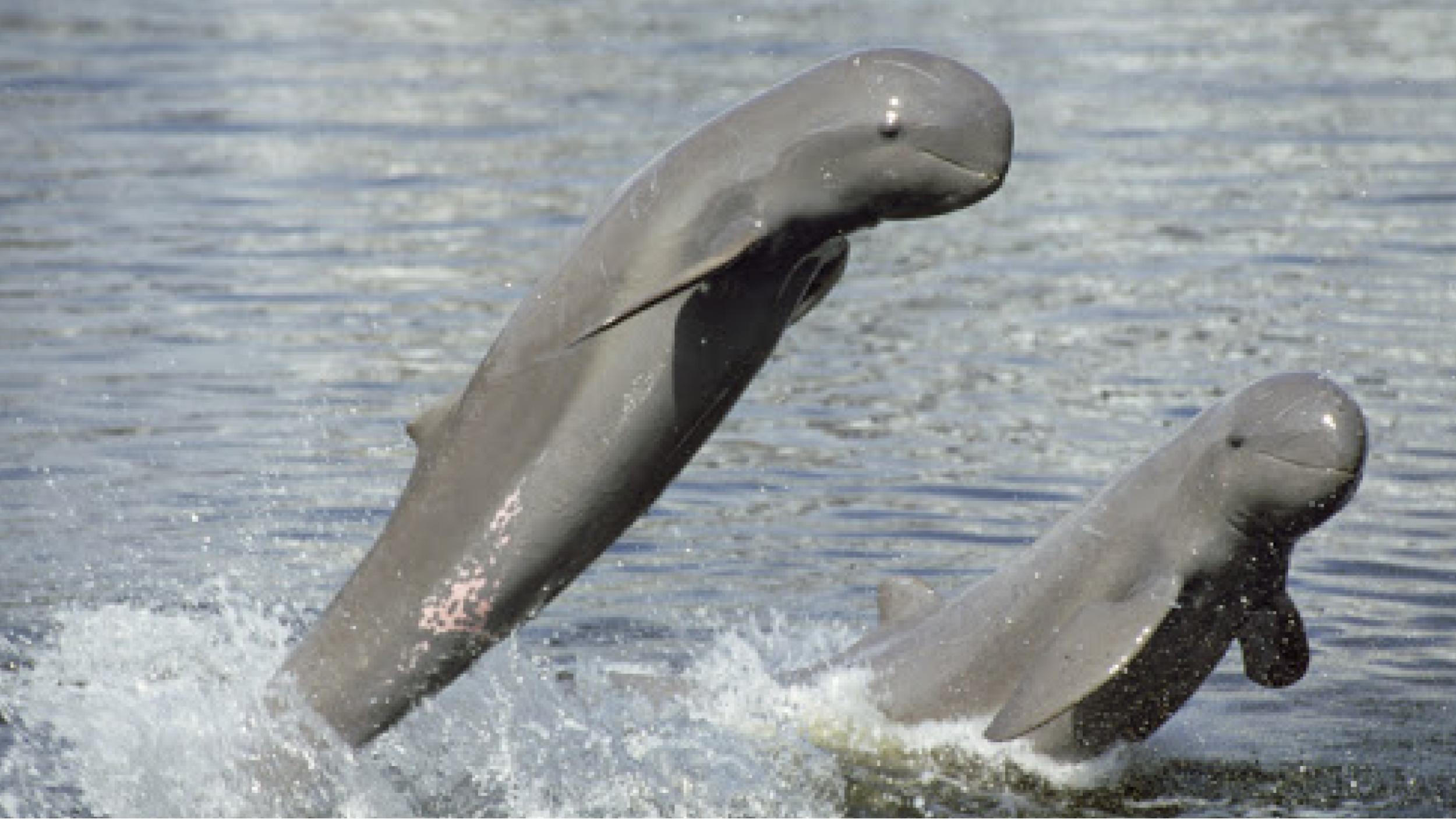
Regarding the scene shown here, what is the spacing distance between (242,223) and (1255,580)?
13.5m

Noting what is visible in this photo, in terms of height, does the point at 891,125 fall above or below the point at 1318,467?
above

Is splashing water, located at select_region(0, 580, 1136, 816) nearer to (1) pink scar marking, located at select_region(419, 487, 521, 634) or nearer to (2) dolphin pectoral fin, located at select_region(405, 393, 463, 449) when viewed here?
(1) pink scar marking, located at select_region(419, 487, 521, 634)

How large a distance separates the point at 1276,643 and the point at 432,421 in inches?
139

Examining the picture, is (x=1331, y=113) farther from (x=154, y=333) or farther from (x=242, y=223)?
(x=154, y=333)

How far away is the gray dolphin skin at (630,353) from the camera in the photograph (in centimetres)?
852

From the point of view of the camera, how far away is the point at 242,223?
21859 mm

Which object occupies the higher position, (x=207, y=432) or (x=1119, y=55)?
Answer: (x=207, y=432)

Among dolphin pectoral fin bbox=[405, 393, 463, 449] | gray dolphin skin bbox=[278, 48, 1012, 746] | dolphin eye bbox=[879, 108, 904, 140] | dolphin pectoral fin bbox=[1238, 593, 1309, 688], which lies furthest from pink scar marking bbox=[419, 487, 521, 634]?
dolphin pectoral fin bbox=[1238, 593, 1309, 688]

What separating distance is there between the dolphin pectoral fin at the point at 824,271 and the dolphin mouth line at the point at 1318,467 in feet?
6.66

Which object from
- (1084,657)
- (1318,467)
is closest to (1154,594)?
(1084,657)

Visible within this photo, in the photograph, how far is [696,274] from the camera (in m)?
8.15

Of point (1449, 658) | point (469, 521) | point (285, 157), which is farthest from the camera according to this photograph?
point (285, 157)

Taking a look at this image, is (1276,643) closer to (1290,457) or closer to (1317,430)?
(1290,457)

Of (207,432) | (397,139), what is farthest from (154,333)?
(397,139)
